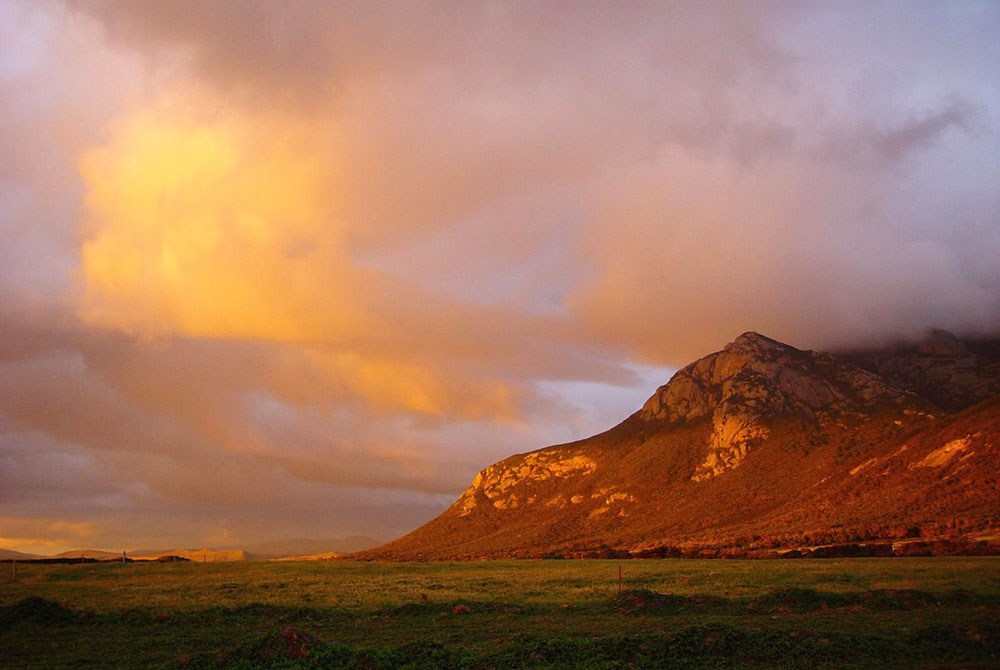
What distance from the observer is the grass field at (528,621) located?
1054 inches

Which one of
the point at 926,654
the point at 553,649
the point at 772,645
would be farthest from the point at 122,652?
the point at 926,654

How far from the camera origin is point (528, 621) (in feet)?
122

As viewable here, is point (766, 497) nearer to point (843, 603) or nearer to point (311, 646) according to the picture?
point (843, 603)

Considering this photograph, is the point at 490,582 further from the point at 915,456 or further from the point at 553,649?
the point at 915,456

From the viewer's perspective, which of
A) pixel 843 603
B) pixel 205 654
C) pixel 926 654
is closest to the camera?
pixel 926 654

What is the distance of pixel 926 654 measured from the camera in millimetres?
26453

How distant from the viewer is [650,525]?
176m

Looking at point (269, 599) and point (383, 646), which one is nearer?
point (383, 646)

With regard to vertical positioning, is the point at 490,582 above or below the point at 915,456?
below

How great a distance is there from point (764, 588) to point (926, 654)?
2210 centimetres

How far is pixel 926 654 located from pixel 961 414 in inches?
6617

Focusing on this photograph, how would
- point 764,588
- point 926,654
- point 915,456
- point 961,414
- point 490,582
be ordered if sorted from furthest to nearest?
point 961,414 < point 915,456 < point 490,582 < point 764,588 < point 926,654

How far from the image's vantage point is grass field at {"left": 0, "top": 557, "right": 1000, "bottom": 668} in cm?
2678

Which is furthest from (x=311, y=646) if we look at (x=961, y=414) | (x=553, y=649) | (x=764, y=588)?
(x=961, y=414)
